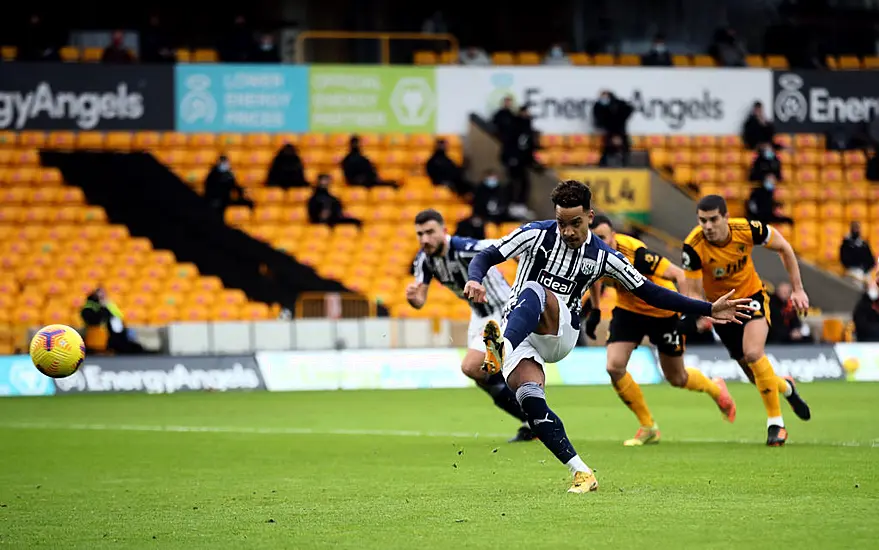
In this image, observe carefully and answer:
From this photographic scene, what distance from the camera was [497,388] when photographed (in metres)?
14.2

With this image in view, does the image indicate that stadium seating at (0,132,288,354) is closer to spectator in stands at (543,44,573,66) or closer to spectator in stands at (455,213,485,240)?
spectator in stands at (455,213,485,240)

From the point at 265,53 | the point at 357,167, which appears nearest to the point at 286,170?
the point at 357,167

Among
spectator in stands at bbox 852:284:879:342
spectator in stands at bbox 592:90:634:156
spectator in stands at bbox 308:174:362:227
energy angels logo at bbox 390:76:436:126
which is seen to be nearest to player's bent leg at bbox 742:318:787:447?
spectator in stands at bbox 852:284:879:342

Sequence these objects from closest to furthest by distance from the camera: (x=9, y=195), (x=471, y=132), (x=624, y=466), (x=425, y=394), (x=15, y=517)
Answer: (x=15, y=517), (x=624, y=466), (x=425, y=394), (x=9, y=195), (x=471, y=132)

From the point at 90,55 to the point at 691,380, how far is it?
68.1 feet

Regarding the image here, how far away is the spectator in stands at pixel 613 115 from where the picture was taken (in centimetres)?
3216

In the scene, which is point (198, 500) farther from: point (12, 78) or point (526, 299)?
point (12, 78)

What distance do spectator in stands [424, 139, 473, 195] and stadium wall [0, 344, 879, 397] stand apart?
760 cm

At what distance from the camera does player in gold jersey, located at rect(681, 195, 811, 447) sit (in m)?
12.9

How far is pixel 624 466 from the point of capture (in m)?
11.3

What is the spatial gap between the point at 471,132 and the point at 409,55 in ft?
8.45

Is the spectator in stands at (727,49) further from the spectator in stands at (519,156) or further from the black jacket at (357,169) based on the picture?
the black jacket at (357,169)

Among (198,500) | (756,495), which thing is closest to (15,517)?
(198,500)

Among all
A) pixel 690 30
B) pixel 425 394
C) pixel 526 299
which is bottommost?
pixel 425 394
